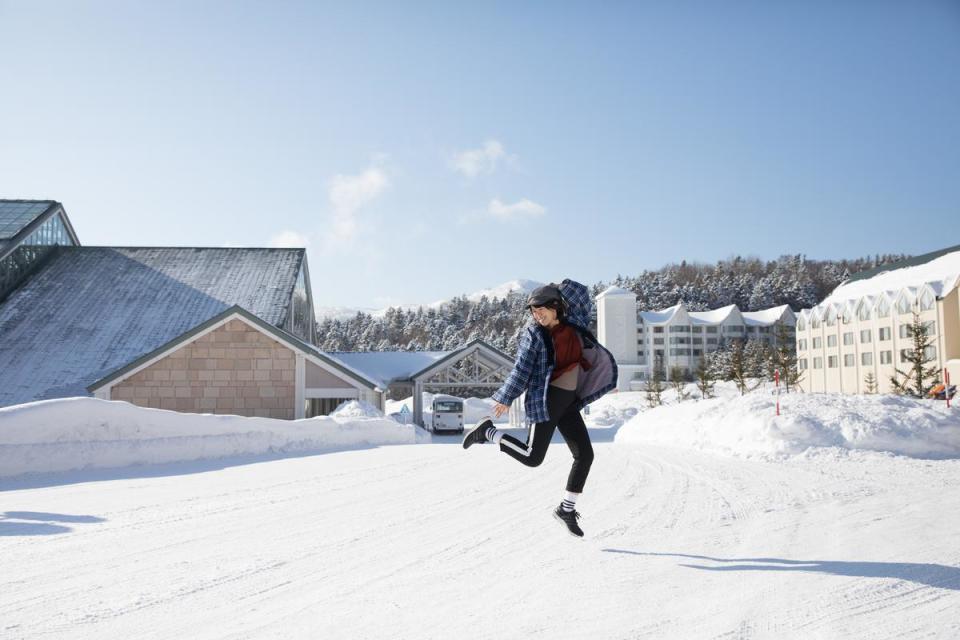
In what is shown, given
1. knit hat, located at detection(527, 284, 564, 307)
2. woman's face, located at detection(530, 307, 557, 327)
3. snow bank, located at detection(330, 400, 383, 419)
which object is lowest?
snow bank, located at detection(330, 400, 383, 419)

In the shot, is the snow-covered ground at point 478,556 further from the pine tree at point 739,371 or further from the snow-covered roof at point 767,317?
the snow-covered roof at point 767,317

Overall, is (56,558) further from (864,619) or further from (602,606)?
(864,619)

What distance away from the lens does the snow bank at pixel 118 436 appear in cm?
880

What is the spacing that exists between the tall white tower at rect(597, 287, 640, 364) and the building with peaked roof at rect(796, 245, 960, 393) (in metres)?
31.8

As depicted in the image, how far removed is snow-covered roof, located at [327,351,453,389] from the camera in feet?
106

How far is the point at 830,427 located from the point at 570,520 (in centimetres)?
882

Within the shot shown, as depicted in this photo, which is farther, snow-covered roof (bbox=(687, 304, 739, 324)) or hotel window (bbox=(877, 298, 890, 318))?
snow-covered roof (bbox=(687, 304, 739, 324))

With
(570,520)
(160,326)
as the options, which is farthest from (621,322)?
(570,520)

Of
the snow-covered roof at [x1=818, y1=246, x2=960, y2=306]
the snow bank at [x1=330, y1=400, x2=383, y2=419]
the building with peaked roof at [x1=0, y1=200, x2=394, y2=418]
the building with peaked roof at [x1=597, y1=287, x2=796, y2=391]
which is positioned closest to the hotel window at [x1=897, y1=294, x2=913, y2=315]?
the snow-covered roof at [x1=818, y1=246, x2=960, y2=306]

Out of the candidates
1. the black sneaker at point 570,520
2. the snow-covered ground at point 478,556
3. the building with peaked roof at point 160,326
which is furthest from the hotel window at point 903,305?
the black sneaker at point 570,520

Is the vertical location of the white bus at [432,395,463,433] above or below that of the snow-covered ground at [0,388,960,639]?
below

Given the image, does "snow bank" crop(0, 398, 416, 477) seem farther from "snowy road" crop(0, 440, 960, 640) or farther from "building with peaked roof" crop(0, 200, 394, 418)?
"building with peaked roof" crop(0, 200, 394, 418)

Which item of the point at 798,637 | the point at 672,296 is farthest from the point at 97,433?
the point at 672,296

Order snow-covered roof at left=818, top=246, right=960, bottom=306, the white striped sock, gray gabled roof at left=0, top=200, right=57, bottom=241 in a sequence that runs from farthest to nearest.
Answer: snow-covered roof at left=818, top=246, right=960, bottom=306 → gray gabled roof at left=0, top=200, right=57, bottom=241 → the white striped sock
